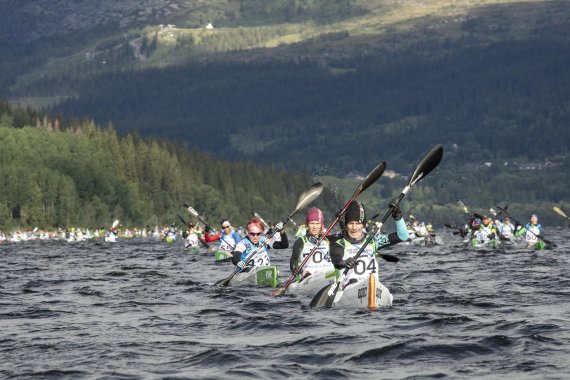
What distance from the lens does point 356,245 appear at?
109 ft

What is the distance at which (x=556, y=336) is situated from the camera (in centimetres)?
2894

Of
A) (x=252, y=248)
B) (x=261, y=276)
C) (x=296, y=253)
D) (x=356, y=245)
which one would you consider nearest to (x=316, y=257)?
(x=296, y=253)

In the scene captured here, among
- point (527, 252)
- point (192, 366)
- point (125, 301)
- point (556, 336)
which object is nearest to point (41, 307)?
point (125, 301)

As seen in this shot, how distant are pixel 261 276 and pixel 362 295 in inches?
440

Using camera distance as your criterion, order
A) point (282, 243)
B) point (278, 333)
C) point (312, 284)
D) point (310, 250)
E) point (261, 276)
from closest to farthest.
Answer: point (278, 333), point (312, 284), point (310, 250), point (282, 243), point (261, 276)

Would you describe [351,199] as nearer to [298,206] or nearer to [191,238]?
[298,206]

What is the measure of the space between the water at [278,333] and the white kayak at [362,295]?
1.70 feet

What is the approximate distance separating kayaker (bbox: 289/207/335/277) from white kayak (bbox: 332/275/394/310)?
5.27 metres

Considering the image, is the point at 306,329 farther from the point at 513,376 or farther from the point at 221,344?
the point at 513,376

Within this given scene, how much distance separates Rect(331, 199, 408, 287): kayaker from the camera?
32.4m

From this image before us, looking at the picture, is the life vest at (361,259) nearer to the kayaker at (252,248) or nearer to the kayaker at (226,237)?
the kayaker at (252,248)

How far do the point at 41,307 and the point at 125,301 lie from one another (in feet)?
9.86

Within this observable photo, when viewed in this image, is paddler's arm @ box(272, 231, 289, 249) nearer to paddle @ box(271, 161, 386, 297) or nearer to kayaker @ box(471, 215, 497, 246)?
paddle @ box(271, 161, 386, 297)


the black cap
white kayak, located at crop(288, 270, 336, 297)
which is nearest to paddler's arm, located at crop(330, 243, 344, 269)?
the black cap
